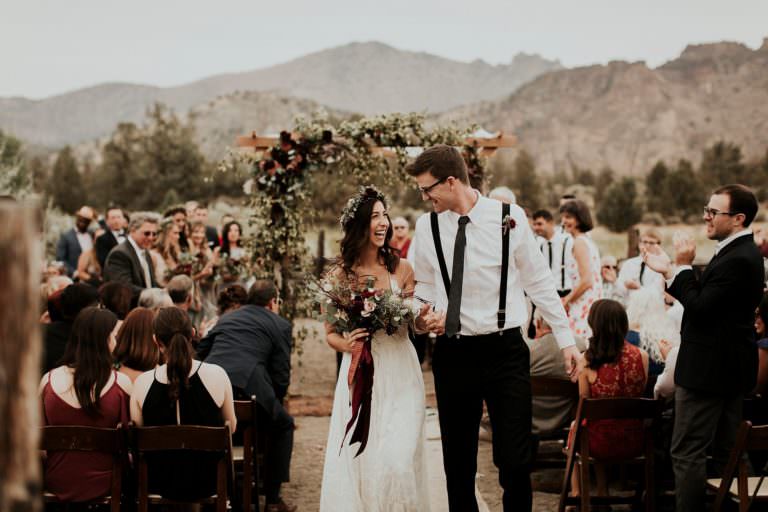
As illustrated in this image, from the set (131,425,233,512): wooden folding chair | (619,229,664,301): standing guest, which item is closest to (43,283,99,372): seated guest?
(131,425,233,512): wooden folding chair

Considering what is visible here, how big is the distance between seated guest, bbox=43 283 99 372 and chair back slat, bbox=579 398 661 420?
3316 mm

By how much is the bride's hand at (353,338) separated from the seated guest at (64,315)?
2.11 meters

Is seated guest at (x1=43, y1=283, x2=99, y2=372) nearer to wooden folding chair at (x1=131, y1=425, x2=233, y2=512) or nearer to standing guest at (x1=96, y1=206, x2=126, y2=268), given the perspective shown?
wooden folding chair at (x1=131, y1=425, x2=233, y2=512)

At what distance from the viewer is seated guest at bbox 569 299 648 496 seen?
16.4 feet

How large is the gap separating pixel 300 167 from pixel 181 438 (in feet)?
18.5

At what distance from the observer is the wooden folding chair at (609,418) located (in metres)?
4.52

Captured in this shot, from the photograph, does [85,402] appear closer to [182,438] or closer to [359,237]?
[182,438]

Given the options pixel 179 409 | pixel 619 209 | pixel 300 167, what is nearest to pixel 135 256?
pixel 300 167

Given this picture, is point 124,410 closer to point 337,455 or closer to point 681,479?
point 337,455

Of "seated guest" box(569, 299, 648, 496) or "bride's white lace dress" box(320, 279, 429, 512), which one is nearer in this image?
"bride's white lace dress" box(320, 279, 429, 512)

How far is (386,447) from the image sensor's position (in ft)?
13.7

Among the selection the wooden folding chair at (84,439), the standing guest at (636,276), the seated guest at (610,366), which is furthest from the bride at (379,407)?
the standing guest at (636,276)

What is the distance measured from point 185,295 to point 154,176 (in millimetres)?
33982

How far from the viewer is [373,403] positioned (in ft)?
14.2
